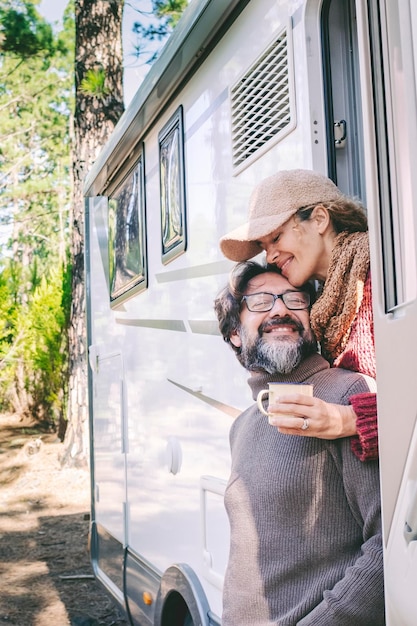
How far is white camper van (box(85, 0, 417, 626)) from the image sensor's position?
1.58 m

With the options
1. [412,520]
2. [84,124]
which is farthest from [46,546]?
[412,520]

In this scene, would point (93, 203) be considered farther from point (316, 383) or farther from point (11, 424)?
point (11, 424)

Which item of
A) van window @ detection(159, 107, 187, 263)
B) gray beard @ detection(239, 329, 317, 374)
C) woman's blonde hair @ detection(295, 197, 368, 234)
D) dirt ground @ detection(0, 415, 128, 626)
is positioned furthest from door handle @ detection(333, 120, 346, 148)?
dirt ground @ detection(0, 415, 128, 626)

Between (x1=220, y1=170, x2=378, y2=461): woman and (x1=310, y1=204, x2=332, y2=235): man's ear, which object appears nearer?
(x1=220, y1=170, x2=378, y2=461): woman

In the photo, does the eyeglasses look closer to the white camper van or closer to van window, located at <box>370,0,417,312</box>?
the white camper van

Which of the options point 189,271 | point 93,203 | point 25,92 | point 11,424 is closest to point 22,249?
point 25,92

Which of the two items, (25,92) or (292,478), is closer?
(292,478)

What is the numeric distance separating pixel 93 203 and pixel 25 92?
17884 millimetres

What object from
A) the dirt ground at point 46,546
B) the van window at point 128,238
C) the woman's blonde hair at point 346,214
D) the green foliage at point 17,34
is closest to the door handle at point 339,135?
the woman's blonde hair at point 346,214

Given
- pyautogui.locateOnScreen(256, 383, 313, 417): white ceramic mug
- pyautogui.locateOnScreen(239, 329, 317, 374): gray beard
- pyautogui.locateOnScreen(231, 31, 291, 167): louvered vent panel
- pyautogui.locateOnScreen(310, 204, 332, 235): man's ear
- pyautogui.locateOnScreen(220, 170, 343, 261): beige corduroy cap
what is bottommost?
pyautogui.locateOnScreen(256, 383, 313, 417): white ceramic mug

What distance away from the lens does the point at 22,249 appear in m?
28.4

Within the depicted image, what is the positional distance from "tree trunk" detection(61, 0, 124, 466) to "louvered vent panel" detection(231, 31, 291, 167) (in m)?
7.04

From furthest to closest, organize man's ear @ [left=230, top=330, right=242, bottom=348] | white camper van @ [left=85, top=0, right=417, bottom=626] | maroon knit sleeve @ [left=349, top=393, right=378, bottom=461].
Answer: man's ear @ [left=230, top=330, right=242, bottom=348], maroon knit sleeve @ [left=349, top=393, right=378, bottom=461], white camper van @ [left=85, top=0, right=417, bottom=626]

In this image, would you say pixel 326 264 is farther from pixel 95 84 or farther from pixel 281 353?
pixel 95 84
